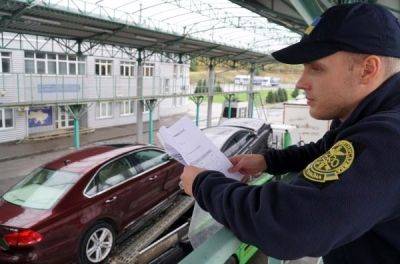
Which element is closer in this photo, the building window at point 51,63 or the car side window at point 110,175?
the car side window at point 110,175

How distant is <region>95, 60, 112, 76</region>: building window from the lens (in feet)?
88.9

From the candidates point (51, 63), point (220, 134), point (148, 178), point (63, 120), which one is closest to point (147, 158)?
point (148, 178)

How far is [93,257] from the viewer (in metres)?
5.91

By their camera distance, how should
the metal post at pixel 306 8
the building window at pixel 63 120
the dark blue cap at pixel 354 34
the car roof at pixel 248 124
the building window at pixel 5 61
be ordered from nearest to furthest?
the dark blue cap at pixel 354 34, the metal post at pixel 306 8, the car roof at pixel 248 124, the building window at pixel 5 61, the building window at pixel 63 120

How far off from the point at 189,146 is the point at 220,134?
307 inches

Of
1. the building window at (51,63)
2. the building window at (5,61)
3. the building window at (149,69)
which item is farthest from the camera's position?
the building window at (149,69)

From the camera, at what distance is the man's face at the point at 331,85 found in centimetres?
116

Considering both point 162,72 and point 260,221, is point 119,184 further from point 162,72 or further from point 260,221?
point 162,72

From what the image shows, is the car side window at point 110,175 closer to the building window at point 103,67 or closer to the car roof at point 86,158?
the car roof at point 86,158

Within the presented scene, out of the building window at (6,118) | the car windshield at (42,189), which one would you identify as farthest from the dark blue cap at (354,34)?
the building window at (6,118)

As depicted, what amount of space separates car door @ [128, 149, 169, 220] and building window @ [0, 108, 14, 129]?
17.6m

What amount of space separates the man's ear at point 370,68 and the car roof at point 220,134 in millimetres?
7258

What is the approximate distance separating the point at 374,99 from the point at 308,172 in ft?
1.03

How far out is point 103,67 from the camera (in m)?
27.6
